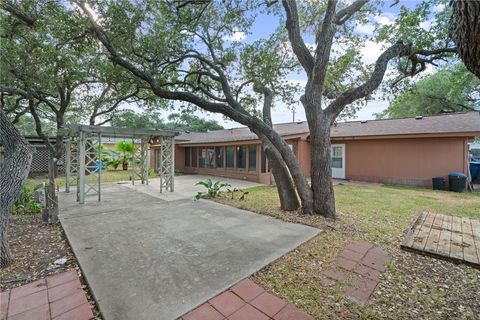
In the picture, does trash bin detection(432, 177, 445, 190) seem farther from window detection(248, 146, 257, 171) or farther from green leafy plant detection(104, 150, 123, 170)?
green leafy plant detection(104, 150, 123, 170)

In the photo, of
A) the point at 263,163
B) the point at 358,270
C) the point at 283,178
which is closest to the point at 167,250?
the point at 358,270

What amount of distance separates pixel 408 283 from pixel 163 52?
7.82 metres

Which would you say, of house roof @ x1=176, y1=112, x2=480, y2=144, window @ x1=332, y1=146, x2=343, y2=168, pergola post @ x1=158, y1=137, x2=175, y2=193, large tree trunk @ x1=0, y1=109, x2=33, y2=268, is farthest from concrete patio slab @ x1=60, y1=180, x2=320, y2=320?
window @ x1=332, y1=146, x2=343, y2=168

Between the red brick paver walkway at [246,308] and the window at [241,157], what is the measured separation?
36.4ft

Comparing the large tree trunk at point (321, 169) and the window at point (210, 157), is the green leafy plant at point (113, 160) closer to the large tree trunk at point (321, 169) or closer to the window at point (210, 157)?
the window at point (210, 157)

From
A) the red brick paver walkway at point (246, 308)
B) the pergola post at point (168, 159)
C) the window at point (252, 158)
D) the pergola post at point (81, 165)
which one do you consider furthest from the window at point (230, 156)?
the red brick paver walkway at point (246, 308)

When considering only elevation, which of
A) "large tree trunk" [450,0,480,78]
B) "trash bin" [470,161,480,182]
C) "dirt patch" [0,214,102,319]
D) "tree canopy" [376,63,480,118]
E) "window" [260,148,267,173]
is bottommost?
"dirt patch" [0,214,102,319]

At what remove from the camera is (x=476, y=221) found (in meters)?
5.71

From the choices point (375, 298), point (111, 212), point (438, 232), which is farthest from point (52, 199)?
point (438, 232)

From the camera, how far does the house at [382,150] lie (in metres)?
10.8

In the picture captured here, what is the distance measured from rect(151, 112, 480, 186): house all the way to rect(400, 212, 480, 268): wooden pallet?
6457 mm

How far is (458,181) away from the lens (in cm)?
989

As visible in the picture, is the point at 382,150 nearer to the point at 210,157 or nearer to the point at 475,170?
the point at 475,170

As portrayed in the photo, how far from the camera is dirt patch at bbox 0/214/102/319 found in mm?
3034
